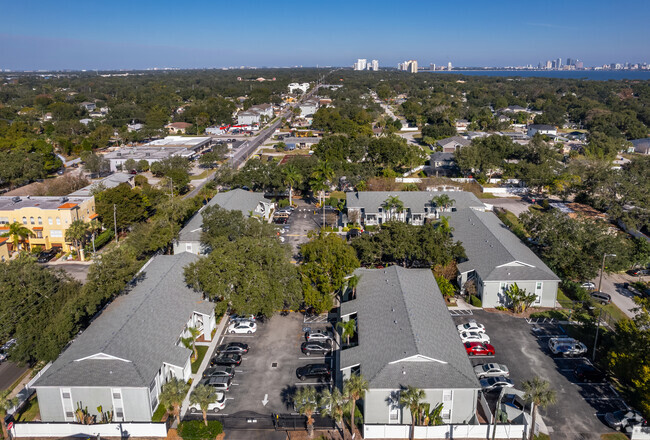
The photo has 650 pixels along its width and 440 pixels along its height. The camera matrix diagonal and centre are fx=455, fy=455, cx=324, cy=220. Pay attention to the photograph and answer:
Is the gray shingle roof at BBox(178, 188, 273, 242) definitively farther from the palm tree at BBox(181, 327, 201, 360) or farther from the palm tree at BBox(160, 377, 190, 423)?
the palm tree at BBox(160, 377, 190, 423)

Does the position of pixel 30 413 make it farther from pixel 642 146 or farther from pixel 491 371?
pixel 642 146

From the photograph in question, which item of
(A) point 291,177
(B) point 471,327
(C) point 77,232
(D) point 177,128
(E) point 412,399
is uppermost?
(D) point 177,128

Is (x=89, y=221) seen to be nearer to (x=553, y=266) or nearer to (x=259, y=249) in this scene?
(x=259, y=249)

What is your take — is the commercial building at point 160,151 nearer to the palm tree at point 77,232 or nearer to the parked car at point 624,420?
the palm tree at point 77,232

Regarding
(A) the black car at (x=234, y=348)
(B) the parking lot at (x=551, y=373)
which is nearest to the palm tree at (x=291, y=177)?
(B) the parking lot at (x=551, y=373)

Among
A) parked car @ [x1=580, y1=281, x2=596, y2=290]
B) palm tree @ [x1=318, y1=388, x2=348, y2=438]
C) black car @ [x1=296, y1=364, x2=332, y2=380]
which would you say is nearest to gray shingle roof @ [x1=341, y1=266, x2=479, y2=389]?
black car @ [x1=296, y1=364, x2=332, y2=380]

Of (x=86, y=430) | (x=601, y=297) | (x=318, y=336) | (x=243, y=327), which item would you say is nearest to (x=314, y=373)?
(x=318, y=336)
